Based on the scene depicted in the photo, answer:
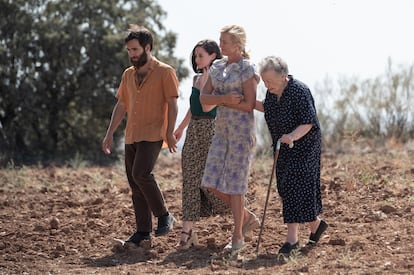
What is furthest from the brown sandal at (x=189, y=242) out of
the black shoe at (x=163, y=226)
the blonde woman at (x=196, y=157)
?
the black shoe at (x=163, y=226)

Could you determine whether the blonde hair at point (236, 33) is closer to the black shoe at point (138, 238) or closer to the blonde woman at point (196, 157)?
the blonde woman at point (196, 157)

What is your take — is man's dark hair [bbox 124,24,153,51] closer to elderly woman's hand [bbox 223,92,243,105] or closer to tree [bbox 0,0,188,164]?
elderly woman's hand [bbox 223,92,243,105]

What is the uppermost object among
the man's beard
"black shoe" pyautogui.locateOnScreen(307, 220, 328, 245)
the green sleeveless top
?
the man's beard

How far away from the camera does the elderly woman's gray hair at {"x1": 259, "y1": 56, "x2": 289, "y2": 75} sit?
6.07 metres

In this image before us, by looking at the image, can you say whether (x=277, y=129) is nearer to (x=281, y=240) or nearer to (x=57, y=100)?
(x=281, y=240)

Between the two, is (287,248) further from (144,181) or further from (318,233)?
(144,181)

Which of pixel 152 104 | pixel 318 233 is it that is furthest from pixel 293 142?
pixel 152 104

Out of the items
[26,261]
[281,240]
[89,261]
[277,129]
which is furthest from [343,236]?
[26,261]

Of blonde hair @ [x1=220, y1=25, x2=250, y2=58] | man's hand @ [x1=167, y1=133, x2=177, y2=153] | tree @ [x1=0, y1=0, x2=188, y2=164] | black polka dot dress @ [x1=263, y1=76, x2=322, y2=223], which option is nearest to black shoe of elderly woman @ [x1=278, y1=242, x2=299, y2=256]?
black polka dot dress @ [x1=263, y1=76, x2=322, y2=223]

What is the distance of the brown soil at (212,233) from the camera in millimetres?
5945

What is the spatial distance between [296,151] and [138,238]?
1.62m

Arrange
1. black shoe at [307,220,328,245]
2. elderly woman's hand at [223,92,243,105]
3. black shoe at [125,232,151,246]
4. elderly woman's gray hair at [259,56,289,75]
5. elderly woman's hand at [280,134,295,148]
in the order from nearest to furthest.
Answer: elderly woman's hand at [280,134,295,148] < elderly woman's gray hair at [259,56,289,75] < elderly woman's hand at [223,92,243,105] < black shoe at [307,220,328,245] < black shoe at [125,232,151,246]

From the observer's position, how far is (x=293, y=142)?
20.4ft

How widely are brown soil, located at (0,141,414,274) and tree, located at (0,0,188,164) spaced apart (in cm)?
956
